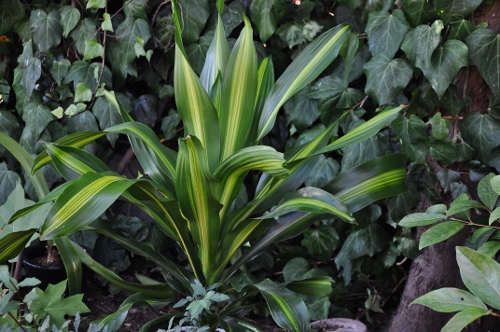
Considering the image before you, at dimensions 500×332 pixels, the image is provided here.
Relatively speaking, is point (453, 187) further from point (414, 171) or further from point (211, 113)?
point (211, 113)

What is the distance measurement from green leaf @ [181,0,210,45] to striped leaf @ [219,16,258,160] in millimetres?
672

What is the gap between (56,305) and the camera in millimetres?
1733

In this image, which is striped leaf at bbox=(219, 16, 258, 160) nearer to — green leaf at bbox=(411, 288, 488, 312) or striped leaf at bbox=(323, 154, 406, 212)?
striped leaf at bbox=(323, 154, 406, 212)

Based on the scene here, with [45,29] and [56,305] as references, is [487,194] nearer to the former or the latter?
[56,305]

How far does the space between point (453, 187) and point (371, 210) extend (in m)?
0.35

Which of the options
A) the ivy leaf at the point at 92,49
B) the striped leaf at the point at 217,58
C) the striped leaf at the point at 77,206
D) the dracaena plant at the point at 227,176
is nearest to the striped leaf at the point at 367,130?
the dracaena plant at the point at 227,176

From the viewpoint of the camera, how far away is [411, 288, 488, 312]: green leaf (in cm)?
107

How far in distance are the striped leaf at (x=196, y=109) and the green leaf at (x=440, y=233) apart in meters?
0.59

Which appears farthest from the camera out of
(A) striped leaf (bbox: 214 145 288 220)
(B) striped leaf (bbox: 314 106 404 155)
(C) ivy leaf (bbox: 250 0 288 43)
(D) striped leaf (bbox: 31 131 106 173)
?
(C) ivy leaf (bbox: 250 0 288 43)

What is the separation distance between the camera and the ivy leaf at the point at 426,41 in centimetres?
183

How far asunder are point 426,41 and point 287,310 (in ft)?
Answer: 3.02

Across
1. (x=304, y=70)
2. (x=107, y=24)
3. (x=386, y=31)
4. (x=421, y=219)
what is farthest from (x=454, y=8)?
(x=107, y=24)

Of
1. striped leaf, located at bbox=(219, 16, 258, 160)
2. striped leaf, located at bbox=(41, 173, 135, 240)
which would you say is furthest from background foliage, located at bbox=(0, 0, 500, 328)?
striped leaf, located at bbox=(41, 173, 135, 240)

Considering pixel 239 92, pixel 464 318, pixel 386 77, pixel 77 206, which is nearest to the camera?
pixel 464 318
